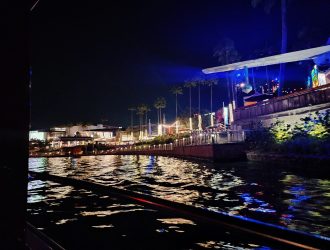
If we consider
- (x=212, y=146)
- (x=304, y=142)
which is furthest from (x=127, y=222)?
(x=212, y=146)

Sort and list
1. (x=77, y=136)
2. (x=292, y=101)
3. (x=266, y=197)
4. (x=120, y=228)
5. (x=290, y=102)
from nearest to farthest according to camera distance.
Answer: (x=120, y=228)
(x=266, y=197)
(x=292, y=101)
(x=290, y=102)
(x=77, y=136)

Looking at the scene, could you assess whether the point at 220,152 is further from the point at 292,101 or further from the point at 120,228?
the point at 120,228

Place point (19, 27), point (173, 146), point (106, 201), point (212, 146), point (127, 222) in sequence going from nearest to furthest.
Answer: point (19, 27) → point (127, 222) → point (106, 201) → point (212, 146) → point (173, 146)

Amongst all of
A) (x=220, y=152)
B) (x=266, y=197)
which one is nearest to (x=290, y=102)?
(x=220, y=152)

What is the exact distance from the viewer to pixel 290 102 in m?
23.0

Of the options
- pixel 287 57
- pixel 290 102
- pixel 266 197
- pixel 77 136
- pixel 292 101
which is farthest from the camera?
pixel 77 136

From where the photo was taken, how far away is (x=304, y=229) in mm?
5812

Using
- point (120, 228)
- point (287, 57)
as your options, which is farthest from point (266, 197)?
point (287, 57)

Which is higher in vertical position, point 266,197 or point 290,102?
point 290,102

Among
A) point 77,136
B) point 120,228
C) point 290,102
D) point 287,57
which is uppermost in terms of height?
point 287,57

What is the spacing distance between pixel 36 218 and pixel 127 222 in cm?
233

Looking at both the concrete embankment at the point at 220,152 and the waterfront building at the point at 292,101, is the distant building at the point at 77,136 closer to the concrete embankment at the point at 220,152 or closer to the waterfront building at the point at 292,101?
the concrete embankment at the point at 220,152

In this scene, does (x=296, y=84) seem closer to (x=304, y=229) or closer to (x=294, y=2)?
(x=294, y=2)

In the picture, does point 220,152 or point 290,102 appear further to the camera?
point 220,152
